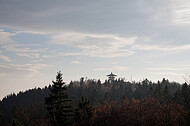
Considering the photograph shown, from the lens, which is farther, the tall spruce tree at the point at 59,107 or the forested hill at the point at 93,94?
the forested hill at the point at 93,94

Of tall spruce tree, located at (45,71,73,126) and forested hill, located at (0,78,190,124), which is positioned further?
forested hill, located at (0,78,190,124)

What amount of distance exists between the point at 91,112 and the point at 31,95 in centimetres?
16407

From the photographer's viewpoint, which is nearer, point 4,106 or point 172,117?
point 172,117

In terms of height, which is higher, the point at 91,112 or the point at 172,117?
the point at 172,117

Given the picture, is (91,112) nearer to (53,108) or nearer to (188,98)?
(53,108)

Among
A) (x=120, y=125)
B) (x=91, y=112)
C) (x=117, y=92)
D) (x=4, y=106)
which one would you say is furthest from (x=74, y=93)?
(x=120, y=125)

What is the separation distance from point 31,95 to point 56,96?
572 feet

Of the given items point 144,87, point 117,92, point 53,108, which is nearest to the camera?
point 53,108

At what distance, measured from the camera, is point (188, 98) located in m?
5.63

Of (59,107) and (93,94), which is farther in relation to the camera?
(93,94)

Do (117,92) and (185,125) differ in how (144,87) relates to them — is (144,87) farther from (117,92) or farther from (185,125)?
(185,125)

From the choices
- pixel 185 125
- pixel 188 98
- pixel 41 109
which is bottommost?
pixel 41 109

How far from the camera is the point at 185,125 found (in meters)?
5.57

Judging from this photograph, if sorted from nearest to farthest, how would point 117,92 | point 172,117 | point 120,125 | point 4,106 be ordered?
1. point 172,117
2. point 120,125
3. point 117,92
4. point 4,106
